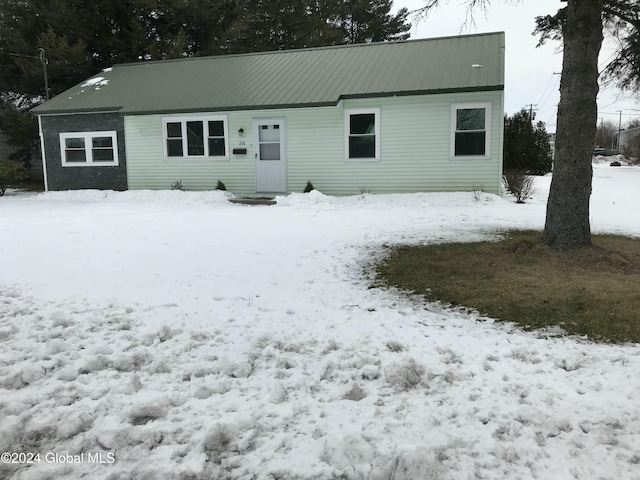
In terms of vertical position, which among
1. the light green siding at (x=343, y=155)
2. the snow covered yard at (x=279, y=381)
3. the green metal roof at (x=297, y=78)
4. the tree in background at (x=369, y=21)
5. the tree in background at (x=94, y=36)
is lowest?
the snow covered yard at (x=279, y=381)

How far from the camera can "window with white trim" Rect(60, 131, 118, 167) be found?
666 inches

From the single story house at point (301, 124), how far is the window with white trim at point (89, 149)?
0.14 feet

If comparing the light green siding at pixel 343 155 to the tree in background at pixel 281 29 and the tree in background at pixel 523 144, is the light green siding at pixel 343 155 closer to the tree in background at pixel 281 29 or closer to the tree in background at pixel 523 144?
the tree in background at pixel 523 144

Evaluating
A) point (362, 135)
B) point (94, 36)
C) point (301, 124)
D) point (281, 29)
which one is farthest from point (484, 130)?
point (281, 29)

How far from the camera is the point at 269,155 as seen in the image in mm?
15477

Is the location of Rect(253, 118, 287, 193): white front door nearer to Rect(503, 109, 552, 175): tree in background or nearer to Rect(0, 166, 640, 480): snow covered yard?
Rect(0, 166, 640, 480): snow covered yard

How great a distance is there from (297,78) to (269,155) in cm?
283

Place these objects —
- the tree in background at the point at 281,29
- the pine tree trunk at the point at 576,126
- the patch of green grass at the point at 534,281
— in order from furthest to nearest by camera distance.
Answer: the tree in background at the point at 281,29 < the pine tree trunk at the point at 576,126 < the patch of green grass at the point at 534,281

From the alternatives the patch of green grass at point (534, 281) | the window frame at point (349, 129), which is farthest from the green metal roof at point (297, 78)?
the patch of green grass at point (534, 281)

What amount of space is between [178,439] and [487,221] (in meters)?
8.72

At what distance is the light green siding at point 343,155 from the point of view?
45.4 feet

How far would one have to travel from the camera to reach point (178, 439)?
2805 mm

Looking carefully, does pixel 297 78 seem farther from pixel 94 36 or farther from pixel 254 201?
pixel 94 36

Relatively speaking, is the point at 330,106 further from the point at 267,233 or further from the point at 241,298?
the point at 241,298
